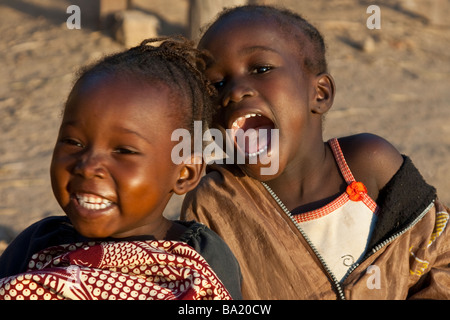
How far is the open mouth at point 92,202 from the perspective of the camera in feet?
6.43

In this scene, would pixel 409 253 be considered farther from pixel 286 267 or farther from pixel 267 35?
pixel 267 35

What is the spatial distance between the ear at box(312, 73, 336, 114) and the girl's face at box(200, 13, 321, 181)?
0.12 metres

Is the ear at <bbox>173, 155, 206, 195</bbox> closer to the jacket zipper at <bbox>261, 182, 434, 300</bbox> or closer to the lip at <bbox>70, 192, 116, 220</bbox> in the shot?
the lip at <bbox>70, 192, 116, 220</bbox>

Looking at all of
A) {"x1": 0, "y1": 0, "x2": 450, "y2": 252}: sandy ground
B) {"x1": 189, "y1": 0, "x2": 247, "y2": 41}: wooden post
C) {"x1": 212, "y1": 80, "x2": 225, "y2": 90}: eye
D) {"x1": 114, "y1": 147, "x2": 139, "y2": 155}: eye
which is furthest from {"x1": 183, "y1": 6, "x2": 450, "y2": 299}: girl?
{"x1": 189, "y1": 0, "x2": 247, "y2": 41}: wooden post

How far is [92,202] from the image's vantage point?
1.97 meters

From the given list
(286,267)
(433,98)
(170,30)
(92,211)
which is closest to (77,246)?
(92,211)

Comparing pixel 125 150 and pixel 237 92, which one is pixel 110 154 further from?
pixel 237 92

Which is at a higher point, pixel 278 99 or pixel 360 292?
pixel 278 99

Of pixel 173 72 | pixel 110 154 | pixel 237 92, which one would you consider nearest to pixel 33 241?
pixel 110 154

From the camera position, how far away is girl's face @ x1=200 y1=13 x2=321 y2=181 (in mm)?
2457

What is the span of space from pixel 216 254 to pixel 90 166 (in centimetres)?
50

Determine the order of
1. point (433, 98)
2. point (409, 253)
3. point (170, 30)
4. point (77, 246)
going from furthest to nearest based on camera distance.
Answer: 1. point (170, 30)
2. point (433, 98)
3. point (409, 253)
4. point (77, 246)

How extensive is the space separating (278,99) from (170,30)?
5.02 metres
